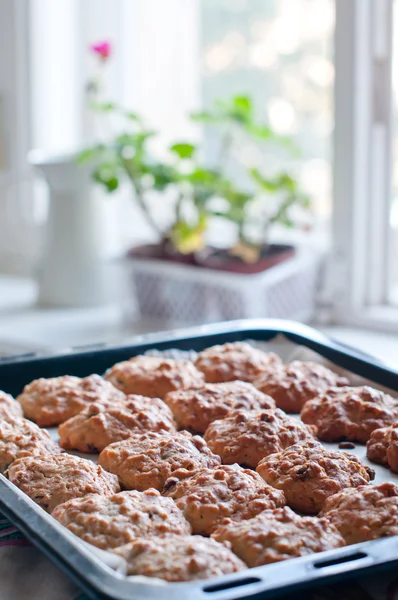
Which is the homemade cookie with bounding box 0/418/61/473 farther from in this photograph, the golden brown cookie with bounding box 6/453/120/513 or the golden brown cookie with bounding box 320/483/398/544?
the golden brown cookie with bounding box 320/483/398/544

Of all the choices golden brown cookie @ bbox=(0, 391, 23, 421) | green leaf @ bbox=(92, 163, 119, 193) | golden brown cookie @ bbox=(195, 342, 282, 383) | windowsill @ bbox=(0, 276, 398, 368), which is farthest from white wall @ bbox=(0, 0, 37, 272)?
golden brown cookie @ bbox=(0, 391, 23, 421)

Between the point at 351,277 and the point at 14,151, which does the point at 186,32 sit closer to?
the point at 14,151

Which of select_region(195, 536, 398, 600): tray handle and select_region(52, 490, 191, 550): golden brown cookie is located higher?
select_region(195, 536, 398, 600): tray handle

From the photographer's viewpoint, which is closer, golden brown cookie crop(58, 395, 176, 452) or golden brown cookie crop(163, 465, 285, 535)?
golden brown cookie crop(163, 465, 285, 535)

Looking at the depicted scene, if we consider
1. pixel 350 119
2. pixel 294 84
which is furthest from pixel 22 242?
pixel 350 119

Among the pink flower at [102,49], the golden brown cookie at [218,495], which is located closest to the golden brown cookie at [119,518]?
the golden brown cookie at [218,495]

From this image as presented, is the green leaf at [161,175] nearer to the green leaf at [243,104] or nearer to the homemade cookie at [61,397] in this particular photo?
the green leaf at [243,104]

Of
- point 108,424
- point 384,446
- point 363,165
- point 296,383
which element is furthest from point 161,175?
point 384,446

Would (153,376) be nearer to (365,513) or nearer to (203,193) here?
(365,513)

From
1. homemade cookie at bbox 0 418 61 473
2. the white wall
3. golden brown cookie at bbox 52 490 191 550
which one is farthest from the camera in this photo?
the white wall
